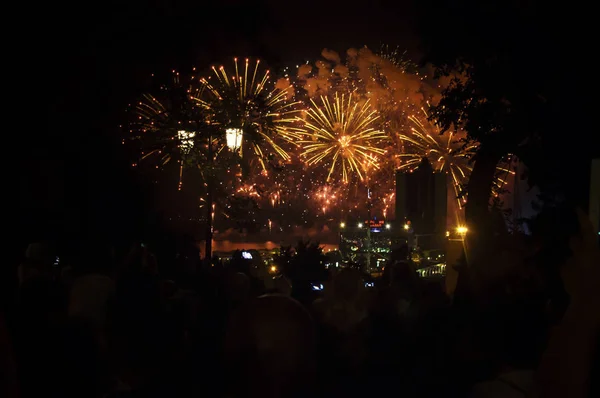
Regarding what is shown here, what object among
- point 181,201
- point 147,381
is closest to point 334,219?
point 181,201

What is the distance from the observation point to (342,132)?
38.5 meters

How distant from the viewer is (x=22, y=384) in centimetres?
446

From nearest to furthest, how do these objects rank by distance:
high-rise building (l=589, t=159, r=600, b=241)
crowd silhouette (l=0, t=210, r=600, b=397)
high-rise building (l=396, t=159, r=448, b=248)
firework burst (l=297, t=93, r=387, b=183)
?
crowd silhouette (l=0, t=210, r=600, b=397), high-rise building (l=589, t=159, r=600, b=241), high-rise building (l=396, t=159, r=448, b=248), firework burst (l=297, t=93, r=387, b=183)

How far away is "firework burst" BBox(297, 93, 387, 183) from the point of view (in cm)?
3838

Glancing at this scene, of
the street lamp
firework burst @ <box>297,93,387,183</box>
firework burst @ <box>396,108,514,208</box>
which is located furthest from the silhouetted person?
firework burst @ <box>297,93,387,183</box>

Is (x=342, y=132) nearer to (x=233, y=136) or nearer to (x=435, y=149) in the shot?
(x=435, y=149)

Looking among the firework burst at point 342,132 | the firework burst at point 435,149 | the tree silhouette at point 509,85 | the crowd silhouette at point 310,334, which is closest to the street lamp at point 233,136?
the tree silhouette at point 509,85

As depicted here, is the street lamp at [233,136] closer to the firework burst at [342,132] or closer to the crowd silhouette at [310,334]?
the crowd silhouette at [310,334]

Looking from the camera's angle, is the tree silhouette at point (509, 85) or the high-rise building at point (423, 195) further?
the high-rise building at point (423, 195)

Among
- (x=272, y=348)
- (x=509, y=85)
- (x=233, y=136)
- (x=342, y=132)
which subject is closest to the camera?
(x=272, y=348)

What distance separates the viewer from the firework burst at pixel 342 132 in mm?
38375

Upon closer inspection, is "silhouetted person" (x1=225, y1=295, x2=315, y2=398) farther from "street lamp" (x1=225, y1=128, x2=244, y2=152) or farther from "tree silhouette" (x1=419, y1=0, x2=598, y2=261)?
"street lamp" (x1=225, y1=128, x2=244, y2=152)

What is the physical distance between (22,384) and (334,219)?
45.9m

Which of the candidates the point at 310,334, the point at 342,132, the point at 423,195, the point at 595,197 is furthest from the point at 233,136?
the point at 342,132
